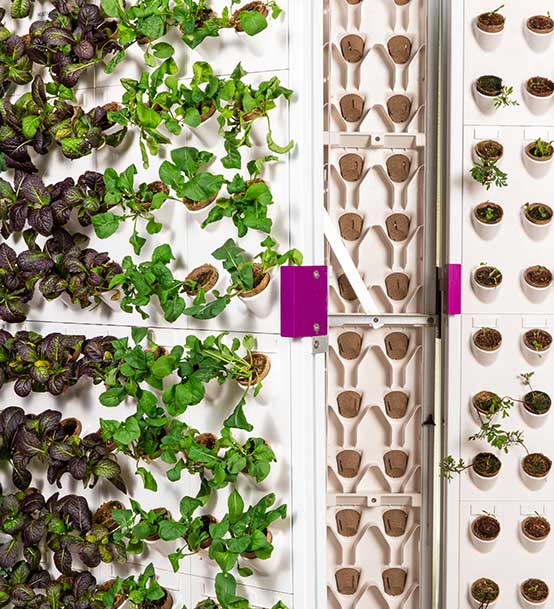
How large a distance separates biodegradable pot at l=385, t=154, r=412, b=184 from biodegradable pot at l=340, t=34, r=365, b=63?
0.30 metres

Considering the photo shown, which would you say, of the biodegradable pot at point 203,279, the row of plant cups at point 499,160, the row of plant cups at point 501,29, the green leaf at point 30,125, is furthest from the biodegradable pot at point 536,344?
the green leaf at point 30,125

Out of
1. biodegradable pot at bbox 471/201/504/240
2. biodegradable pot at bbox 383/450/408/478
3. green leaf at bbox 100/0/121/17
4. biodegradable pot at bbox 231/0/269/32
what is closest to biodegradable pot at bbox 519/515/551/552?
biodegradable pot at bbox 383/450/408/478

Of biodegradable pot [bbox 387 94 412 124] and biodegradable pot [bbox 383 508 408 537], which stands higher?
biodegradable pot [bbox 387 94 412 124]

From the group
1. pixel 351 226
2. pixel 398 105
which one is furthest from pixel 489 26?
pixel 351 226

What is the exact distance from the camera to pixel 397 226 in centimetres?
233

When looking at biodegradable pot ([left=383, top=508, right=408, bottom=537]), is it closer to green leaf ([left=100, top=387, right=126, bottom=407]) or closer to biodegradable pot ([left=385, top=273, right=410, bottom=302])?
biodegradable pot ([left=385, top=273, right=410, bottom=302])

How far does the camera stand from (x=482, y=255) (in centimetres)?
230

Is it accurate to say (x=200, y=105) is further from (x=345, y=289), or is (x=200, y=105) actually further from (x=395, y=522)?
(x=395, y=522)

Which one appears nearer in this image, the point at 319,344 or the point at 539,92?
the point at 319,344

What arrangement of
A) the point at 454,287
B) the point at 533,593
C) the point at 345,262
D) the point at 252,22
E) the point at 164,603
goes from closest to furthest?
the point at 252,22 → the point at 164,603 → the point at 345,262 → the point at 454,287 → the point at 533,593

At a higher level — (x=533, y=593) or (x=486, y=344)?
(x=486, y=344)

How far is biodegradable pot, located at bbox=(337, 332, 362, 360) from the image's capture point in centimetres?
234

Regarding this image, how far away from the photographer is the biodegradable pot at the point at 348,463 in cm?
235

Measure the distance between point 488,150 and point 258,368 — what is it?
48.3 inches
